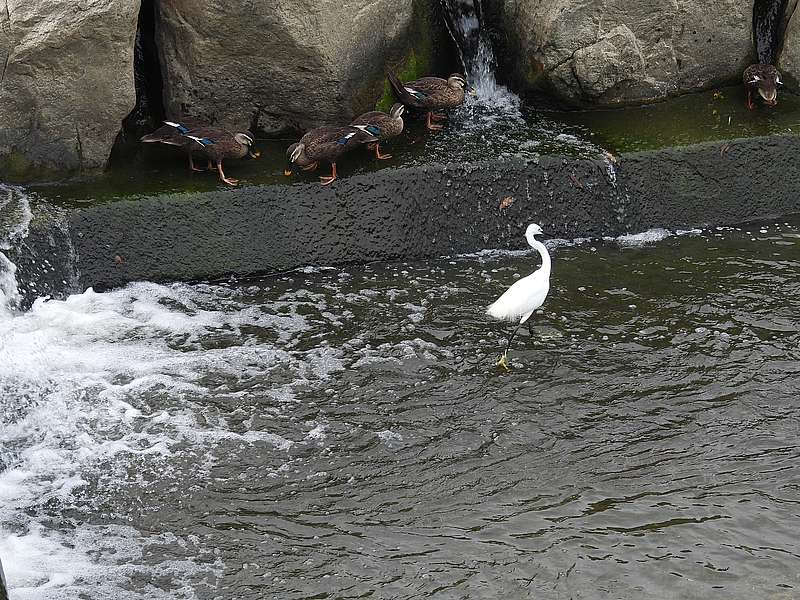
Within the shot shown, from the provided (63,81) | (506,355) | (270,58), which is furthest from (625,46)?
(63,81)

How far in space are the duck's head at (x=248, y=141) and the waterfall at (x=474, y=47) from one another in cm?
242

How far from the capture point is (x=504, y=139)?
9.65m

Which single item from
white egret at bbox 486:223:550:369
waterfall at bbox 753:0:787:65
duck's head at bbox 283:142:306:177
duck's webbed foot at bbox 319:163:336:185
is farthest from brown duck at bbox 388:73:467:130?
waterfall at bbox 753:0:787:65

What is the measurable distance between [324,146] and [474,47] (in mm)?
2643

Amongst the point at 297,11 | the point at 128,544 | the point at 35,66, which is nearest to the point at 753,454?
the point at 128,544

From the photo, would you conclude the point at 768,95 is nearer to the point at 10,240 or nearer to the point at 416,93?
the point at 416,93

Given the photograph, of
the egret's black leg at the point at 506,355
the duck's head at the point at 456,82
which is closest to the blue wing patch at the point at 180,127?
the duck's head at the point at 456,82

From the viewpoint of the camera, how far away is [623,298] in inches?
326

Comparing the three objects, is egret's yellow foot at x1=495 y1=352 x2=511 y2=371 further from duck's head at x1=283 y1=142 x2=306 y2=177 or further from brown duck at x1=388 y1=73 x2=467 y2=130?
brown duck at x1=388 y1=73 x2=467 y2=130

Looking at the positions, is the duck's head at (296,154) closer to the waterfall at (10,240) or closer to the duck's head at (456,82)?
the duck's head at (456,82)

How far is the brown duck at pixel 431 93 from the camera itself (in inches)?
379

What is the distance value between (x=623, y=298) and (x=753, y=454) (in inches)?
82.1

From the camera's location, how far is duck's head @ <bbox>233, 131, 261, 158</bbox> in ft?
29.5

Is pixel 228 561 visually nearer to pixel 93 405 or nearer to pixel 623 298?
pixel 93 405
